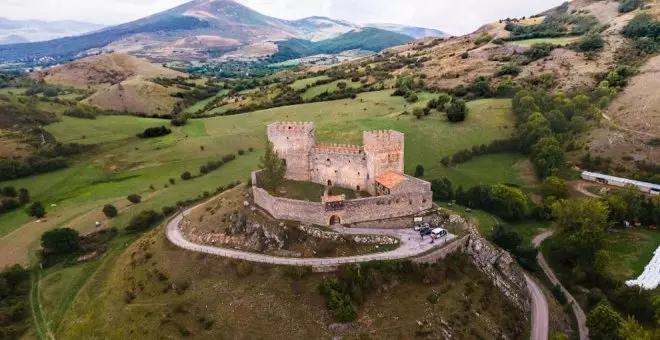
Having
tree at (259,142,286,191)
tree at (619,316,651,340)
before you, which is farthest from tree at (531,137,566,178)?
tree at (259,142,286,191)

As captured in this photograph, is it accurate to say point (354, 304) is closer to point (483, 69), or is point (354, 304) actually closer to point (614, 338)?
point (614, 338)

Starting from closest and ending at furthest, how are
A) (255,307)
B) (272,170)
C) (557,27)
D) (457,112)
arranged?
(255,307), (272,170), (457,112), (557,27)

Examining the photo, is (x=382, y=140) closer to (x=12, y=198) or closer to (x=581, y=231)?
(x=581, y=231)

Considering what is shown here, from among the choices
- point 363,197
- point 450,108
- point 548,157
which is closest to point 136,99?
point 450,108

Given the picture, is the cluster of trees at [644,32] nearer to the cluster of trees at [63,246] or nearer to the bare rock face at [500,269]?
the bare rock face at [500,269]

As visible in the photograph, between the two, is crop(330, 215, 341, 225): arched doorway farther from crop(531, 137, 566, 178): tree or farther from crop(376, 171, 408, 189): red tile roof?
crop(531, 137, 566, 178): tree

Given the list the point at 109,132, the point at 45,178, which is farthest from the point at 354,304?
the point at 109,132
